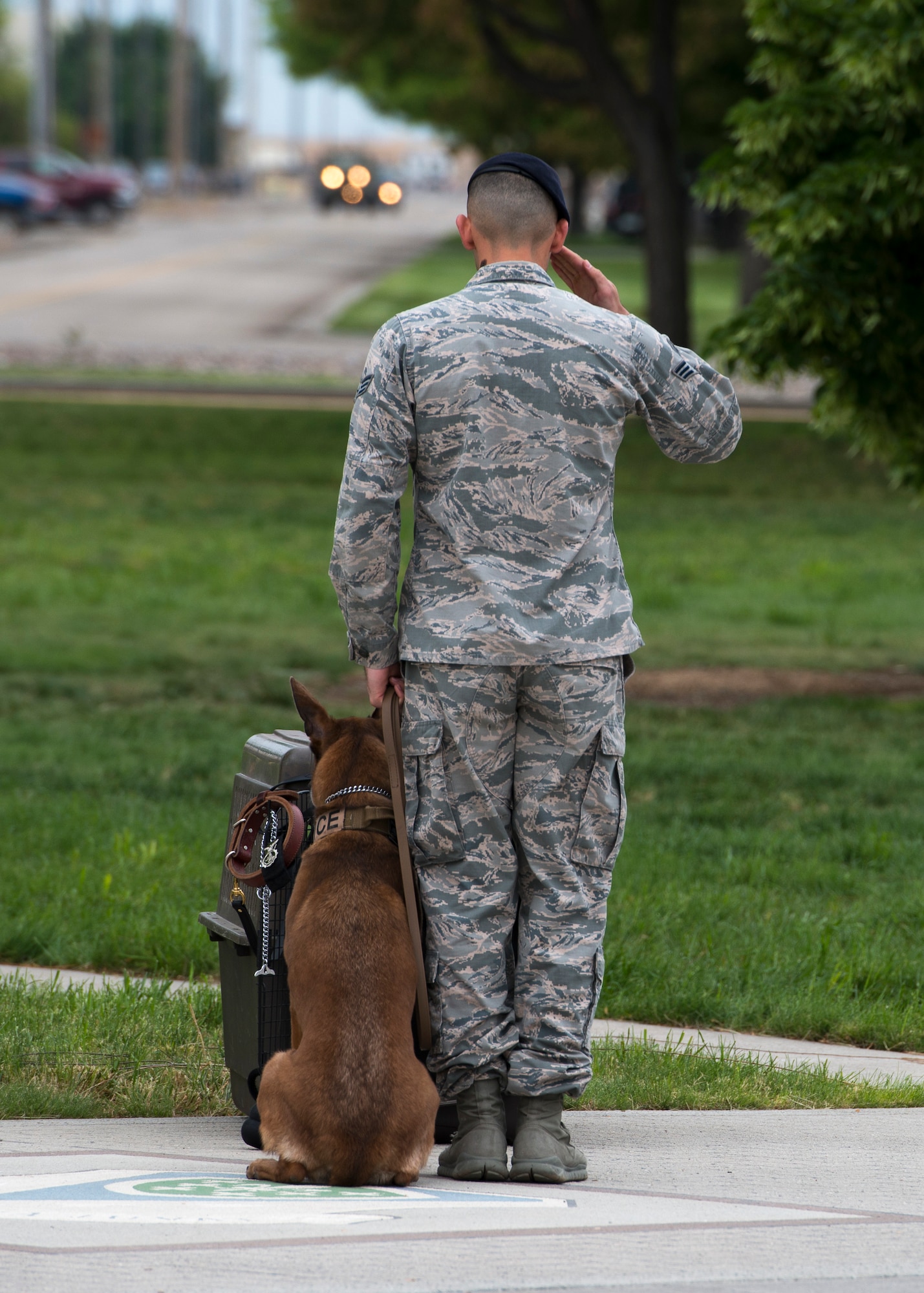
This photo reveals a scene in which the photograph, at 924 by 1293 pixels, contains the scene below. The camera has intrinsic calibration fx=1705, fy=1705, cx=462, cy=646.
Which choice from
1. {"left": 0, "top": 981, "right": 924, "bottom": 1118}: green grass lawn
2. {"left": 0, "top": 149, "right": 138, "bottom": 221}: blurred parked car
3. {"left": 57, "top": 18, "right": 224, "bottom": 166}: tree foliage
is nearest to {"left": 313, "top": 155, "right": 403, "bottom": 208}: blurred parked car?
{"left": 0, "top": 981, "right": 924, "bottom": 1118}: green grass lawn

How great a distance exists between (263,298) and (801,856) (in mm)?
34563

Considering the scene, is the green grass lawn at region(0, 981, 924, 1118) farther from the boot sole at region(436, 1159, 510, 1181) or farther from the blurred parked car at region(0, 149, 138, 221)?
the blurred parked car at region(0, 149, 138, 221)

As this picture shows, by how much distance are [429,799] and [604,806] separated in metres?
0.35

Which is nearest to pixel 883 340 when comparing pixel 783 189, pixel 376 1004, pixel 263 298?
pixel 783 189

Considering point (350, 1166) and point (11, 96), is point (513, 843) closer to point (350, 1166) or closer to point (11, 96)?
point (350, 1166)

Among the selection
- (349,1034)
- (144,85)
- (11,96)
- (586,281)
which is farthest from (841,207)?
(144,85)

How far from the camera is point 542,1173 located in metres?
3.36

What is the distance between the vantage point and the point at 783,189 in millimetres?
8609

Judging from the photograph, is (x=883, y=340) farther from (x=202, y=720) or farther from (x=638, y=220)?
(x=638, y=220)

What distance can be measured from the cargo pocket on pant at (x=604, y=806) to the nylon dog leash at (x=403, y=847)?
1.09 feet

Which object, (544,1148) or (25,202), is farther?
(25,202)

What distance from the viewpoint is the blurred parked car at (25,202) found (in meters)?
56.2

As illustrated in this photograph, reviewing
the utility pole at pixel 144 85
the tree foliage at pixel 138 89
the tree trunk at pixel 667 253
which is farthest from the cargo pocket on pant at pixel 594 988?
the tree foliage at pixel 138 89

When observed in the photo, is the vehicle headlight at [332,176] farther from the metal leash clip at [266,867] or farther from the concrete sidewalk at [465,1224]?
the concrete sidewalk at [465,1224]
